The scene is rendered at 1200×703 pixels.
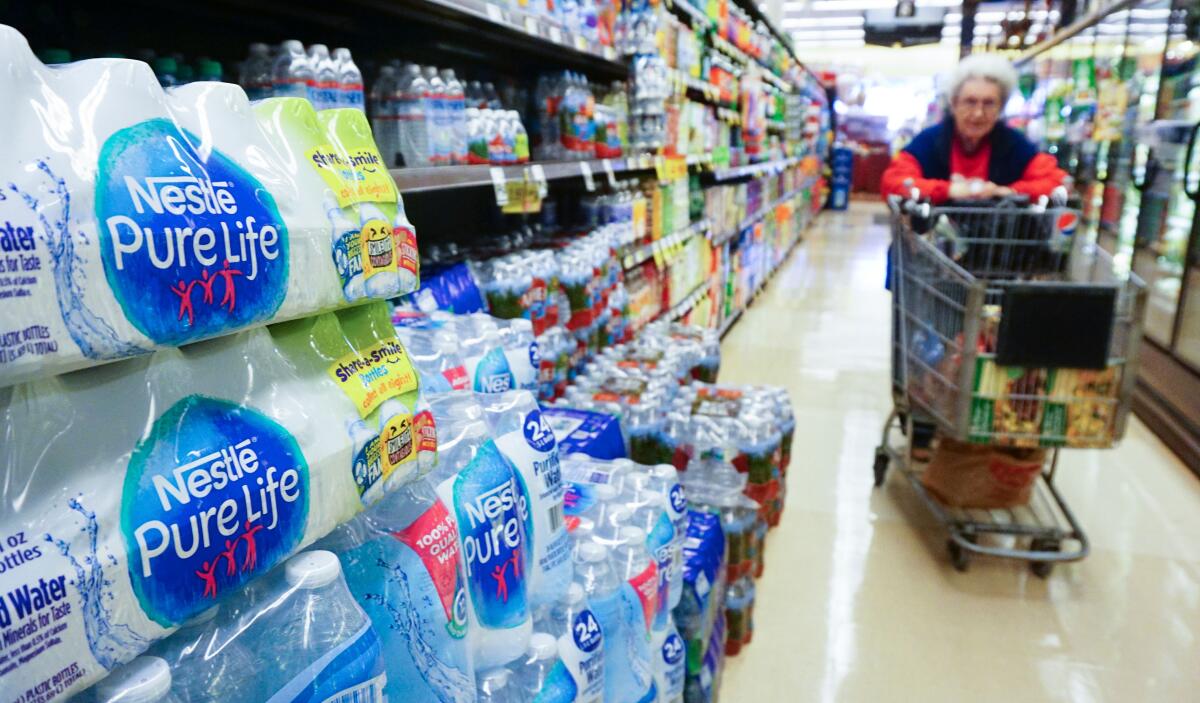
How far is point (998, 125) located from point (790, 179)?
6.54 m

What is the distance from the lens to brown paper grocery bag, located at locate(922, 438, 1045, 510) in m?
2.85

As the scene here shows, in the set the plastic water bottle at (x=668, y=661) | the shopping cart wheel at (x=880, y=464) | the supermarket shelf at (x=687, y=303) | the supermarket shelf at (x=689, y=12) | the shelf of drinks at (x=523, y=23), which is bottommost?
the shopping cart wheel at (x=880, y=464)

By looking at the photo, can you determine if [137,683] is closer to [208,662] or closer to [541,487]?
[208,662]

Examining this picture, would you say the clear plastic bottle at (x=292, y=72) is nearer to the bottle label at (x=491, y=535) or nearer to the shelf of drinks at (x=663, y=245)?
the bottle label at (x=491, y=535)

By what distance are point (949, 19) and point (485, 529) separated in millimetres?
15647

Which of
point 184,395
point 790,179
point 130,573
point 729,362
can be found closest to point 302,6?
point 184,395

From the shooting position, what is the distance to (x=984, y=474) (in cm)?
289

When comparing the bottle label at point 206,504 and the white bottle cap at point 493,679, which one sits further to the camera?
the white bottle cap at point 493,679

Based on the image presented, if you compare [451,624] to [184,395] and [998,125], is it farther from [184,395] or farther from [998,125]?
[998,125]

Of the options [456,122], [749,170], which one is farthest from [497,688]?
[749,170]

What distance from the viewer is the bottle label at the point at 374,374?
34.3 inches

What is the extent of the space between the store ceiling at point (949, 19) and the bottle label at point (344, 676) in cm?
676

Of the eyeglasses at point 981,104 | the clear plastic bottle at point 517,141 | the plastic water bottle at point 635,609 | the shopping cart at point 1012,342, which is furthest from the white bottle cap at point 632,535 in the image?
the eyeglasses at point 981,104

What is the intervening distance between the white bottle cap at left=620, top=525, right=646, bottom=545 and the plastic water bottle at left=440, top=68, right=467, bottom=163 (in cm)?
104
